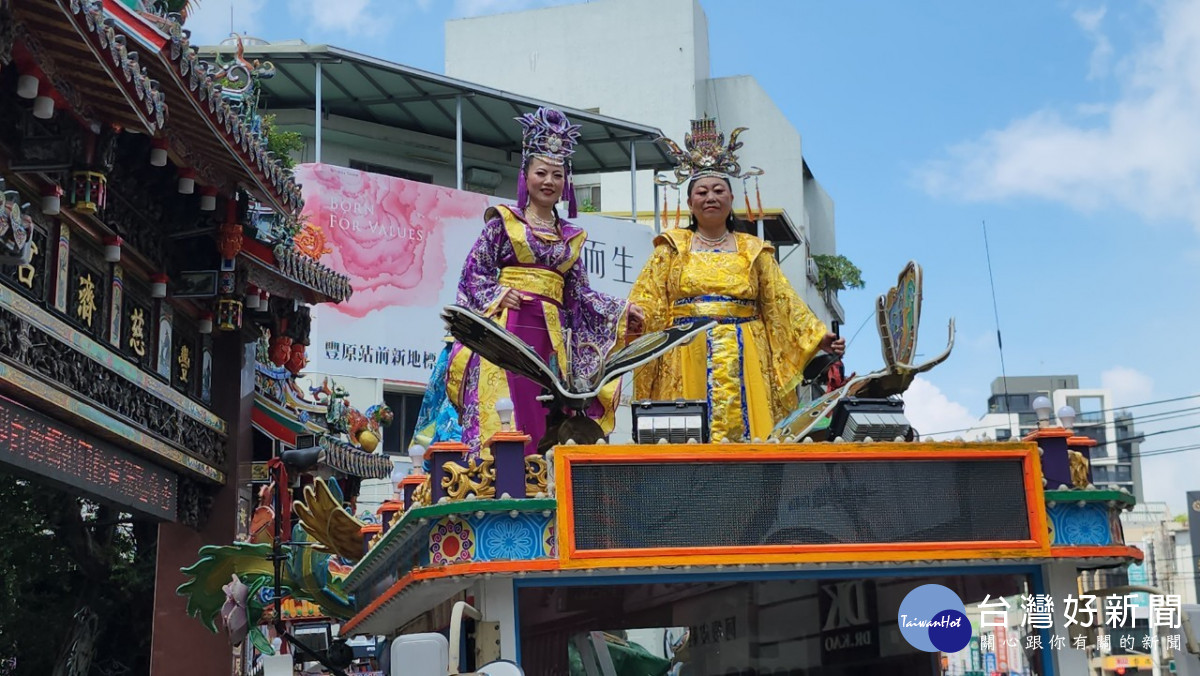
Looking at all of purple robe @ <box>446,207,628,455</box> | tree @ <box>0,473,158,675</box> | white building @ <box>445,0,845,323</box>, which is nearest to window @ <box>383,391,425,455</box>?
white building @ <box>445,0,845,323</box>

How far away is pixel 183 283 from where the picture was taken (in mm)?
16094

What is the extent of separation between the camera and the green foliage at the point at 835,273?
43250 mm

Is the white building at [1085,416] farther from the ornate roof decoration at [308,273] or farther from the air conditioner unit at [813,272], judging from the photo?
the ornate roof decoration at [308,273]

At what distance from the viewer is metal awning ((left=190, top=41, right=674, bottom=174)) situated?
28.1 meters

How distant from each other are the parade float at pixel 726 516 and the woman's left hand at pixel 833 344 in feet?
3.25

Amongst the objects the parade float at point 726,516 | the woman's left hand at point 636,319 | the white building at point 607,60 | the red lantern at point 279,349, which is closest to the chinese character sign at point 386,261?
the white building at point 607,60

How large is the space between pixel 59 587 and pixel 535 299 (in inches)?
414

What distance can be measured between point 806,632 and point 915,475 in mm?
2160

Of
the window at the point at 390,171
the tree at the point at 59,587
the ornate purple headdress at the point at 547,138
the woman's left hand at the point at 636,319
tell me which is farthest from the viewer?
the window at the point at 390,171

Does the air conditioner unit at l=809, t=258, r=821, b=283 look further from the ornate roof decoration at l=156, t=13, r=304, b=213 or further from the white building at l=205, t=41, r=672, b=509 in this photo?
the ornate roof decoration at l=156, t=13, r=304, b=213

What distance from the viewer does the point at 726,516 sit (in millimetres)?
8555

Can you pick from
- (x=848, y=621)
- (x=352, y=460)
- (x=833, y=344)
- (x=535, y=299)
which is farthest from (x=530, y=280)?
(x=352, y=460)

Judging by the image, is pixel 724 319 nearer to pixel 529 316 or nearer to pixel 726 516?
pixel 529 316

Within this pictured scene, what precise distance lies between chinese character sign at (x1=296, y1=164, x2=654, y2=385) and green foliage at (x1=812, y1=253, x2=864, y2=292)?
14.6 meters
